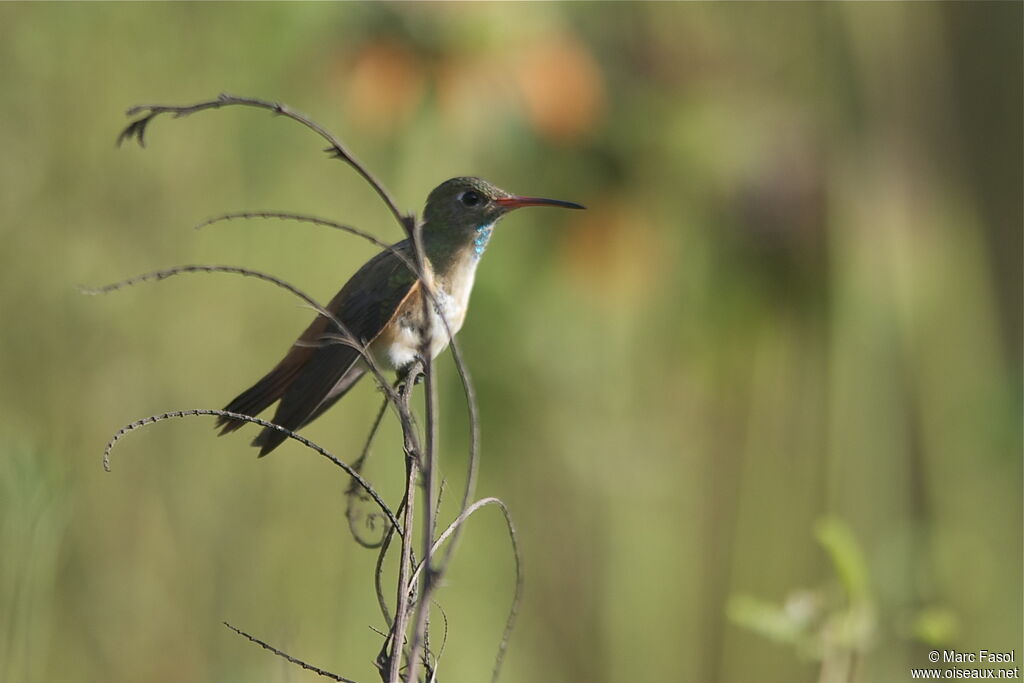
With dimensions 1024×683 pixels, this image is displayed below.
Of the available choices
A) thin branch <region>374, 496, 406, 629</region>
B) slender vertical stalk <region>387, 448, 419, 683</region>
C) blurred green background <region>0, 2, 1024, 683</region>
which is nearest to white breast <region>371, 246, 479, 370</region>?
blurred green background <region>0, 2, 1024, 683</region>

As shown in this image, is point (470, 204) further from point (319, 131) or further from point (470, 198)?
point (319, 131)

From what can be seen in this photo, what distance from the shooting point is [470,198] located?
1.65 m

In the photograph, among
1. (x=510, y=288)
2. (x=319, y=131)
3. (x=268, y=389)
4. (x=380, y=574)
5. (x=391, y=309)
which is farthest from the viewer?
(x=510, y=288)

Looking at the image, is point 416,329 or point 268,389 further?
point 416,329

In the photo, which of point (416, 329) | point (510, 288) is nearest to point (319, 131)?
point (416, 329)

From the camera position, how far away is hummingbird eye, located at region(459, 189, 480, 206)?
165 cm

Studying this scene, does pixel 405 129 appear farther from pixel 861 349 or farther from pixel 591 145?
pixel 861 349

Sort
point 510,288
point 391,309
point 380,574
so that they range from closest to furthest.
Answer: point 380,574 → point 391,309 → point 510,288

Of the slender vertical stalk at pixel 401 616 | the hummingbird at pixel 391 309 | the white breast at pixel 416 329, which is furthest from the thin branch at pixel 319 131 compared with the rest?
the white breast at pixel 416 329

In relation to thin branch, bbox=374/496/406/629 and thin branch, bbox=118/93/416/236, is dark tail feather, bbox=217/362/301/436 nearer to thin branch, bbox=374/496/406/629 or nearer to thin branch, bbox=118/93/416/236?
thin branch, bbox=374/496/406/629

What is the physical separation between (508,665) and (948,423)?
1136 mm

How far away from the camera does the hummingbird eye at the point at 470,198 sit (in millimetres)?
1647

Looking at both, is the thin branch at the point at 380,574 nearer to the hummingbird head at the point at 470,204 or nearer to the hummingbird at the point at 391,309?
the hummingbird at the point at 391,309

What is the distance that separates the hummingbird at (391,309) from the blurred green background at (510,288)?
0.34 m
